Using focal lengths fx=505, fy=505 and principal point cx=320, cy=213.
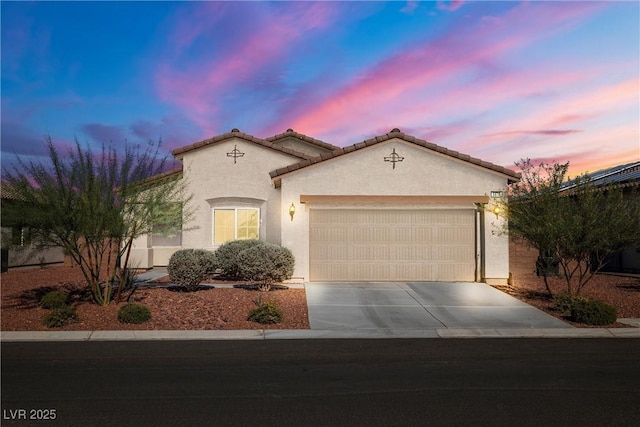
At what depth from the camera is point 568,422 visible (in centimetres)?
548

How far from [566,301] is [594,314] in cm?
129

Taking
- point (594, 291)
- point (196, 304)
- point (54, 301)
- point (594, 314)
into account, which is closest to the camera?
point (594, 314)

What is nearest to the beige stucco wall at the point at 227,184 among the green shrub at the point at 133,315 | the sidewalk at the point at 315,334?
the green shrub at the point at 133,315

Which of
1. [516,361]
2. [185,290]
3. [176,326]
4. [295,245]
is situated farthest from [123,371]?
[295,245]

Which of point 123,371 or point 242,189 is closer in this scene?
point 123,371

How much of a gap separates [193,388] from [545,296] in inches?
445

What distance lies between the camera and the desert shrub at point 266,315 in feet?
36.1

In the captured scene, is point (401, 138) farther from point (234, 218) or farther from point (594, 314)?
point (594, 314)

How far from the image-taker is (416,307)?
502 inches

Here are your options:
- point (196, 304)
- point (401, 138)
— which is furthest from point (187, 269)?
point (401, 138)

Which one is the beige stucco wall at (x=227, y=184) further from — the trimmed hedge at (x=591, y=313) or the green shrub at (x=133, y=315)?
the trimmed hedge at (x=591, y=313)

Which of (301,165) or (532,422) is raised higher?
(301,165)

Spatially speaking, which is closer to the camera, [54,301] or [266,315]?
[266,315]

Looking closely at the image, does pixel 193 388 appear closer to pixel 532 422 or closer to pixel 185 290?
pixel 532 422
